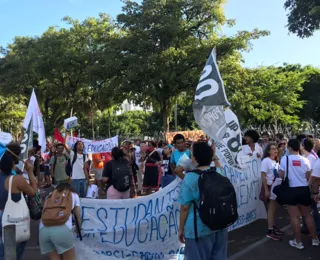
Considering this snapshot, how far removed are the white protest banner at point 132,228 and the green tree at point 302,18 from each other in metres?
15.2

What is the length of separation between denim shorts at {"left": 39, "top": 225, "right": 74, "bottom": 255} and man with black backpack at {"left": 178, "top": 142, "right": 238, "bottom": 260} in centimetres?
120

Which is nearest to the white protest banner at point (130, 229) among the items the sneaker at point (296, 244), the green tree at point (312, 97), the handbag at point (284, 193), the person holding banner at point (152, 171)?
the handbag at point (284, 193)

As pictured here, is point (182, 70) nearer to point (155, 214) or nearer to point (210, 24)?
point (210, 24)

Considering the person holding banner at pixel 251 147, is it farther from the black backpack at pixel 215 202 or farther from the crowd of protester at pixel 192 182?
the black backpack at pixel 215 202

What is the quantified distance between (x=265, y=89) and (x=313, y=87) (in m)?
12.4

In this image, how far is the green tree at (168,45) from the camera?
20.6 meters

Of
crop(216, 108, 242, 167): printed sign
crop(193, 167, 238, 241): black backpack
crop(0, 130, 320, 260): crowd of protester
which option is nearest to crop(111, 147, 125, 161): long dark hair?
crop(0, 130, 320, 260): crowd of protester

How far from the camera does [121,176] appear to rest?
19.8ft

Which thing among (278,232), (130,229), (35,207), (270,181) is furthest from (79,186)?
(278,232)

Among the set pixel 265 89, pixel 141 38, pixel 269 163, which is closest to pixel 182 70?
pixel 141 38

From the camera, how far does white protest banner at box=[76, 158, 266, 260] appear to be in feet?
15.5

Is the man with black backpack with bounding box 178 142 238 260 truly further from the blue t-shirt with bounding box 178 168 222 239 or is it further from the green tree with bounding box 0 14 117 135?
the green tree with bounding box 0 14 117 135

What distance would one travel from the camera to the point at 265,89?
2903 centimetres

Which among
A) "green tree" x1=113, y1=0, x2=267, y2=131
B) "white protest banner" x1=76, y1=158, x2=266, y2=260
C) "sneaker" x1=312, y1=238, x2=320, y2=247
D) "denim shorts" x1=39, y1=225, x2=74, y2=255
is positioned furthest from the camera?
"green tree" x1=113, y1=0, x2=267, y2=131
